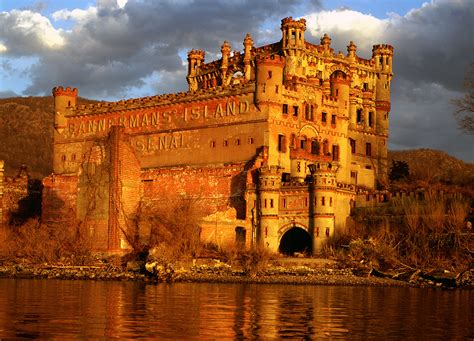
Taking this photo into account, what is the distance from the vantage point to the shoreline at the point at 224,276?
49969 mm

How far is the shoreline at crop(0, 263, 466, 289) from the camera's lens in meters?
50.0

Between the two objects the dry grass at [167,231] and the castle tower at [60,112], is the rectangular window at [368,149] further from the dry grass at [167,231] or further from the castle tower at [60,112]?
the castle tower at [60,112]

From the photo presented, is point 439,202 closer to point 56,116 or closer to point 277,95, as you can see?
point 277,95

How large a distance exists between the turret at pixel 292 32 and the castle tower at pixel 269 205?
15179 mm

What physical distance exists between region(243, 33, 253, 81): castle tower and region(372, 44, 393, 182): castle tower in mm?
10913

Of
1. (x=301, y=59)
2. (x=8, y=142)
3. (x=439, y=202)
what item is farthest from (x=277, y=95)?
(x=8, y=142)

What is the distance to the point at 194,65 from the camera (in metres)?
84.2

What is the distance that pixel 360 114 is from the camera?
77688mm

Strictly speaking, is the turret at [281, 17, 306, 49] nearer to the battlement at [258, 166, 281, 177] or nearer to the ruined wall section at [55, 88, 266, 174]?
the ruined wall section at [55, 88, 266, 174]

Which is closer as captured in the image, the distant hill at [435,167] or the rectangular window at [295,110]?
the rectangular window at [295,110]

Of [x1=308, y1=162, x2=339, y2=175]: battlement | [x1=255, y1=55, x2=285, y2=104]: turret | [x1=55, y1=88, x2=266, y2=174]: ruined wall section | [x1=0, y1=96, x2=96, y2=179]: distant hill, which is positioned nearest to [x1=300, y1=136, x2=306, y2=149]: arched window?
[x1=55, y1=88, x2=266, y2=174]: ruined wall section

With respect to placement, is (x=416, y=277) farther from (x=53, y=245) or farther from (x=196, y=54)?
(x=196, y=54)

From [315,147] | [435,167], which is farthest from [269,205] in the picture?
[435,167]

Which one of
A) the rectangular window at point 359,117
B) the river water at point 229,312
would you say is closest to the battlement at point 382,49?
the rectangular window at point 359,117
